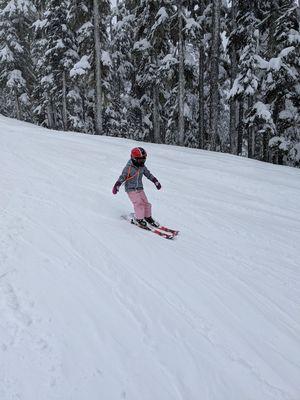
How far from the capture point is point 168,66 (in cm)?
2331

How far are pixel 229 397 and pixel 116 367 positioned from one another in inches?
49.1

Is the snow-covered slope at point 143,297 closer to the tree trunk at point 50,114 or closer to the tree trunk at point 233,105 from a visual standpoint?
the tree trunk at point 233,105

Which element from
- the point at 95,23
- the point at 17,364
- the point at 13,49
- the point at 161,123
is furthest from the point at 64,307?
the point at 13,49

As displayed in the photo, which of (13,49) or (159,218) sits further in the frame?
(13,49)

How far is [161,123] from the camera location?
33.5 m

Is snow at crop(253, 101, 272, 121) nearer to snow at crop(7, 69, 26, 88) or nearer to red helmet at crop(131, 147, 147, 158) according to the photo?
red helmet at crop(131, 147, 147, 158)

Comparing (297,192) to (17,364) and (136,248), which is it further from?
(17,364)

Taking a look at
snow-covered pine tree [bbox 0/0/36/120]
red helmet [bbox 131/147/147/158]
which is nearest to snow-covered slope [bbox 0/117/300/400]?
red helmet [bbox 131/147/147/158]

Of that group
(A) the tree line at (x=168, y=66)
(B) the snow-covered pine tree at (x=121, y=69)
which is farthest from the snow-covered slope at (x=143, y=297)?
(B) the snow-covered pine tree at (x=121, y=69)

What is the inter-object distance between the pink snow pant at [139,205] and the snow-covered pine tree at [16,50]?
29549mm

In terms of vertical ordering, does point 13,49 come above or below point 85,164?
above

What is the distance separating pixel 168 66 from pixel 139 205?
16.5m

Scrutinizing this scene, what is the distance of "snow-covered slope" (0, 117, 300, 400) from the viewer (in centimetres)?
426

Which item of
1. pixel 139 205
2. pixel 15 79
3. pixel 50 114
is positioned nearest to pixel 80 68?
pixel 50 114
